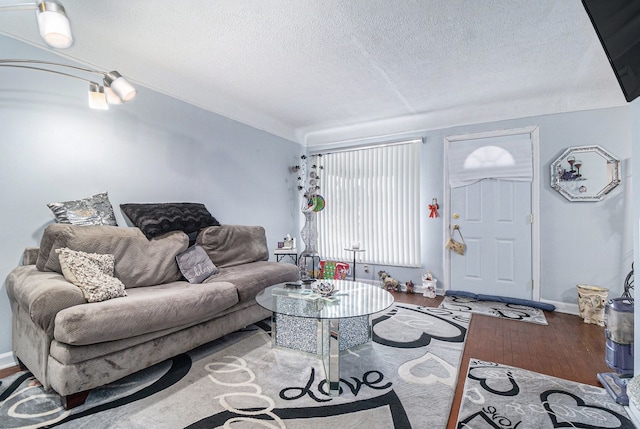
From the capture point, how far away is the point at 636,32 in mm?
1301

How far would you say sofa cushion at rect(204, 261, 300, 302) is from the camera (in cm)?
267

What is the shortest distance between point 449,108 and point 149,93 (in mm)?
3694

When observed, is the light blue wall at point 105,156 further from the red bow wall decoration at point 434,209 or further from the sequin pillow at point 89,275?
the red bow wall decoration at point 434,209

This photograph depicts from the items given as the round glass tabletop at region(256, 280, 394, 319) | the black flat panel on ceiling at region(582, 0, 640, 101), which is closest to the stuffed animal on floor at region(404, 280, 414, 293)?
the round glass tabletop at region(256, 280, 394, 319)

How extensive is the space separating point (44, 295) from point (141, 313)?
494mm

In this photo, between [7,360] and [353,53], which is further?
[353,53]

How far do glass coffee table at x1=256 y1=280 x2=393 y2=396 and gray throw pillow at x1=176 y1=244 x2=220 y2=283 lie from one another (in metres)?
0.62

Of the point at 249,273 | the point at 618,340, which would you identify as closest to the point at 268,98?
the point at 249,273

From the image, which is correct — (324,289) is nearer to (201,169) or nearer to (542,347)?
(542,347)

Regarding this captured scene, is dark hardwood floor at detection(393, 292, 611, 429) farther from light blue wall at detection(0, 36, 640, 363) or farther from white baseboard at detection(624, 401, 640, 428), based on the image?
light blue wall at detection(0, 36, 640, 363)

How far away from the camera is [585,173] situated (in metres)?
3.45

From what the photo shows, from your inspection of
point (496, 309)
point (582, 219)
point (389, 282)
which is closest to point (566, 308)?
point (496, 309)

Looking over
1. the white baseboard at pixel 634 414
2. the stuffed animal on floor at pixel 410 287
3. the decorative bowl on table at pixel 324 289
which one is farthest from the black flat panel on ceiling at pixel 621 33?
the stuffed animal on floor at pixel 410 287

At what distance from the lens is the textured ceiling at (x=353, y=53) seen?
2139mm
